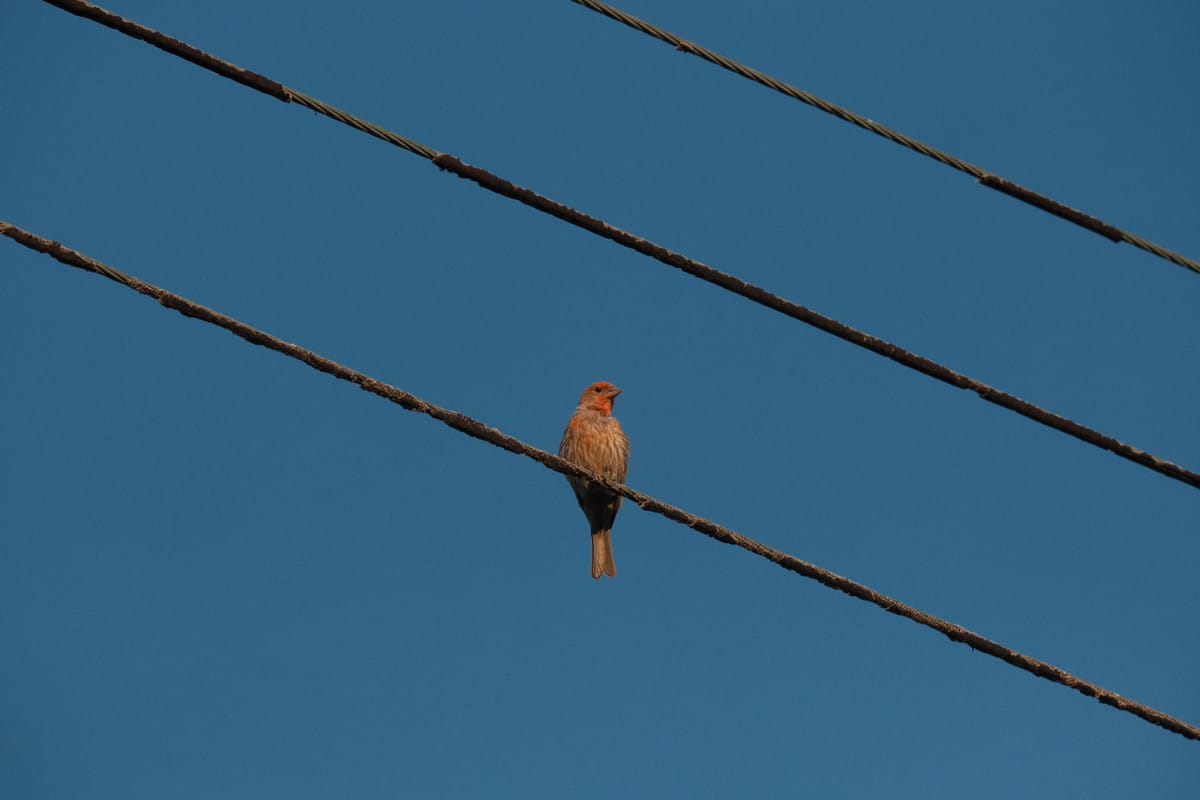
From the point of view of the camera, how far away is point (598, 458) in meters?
14.4

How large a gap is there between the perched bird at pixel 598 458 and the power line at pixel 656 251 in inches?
301

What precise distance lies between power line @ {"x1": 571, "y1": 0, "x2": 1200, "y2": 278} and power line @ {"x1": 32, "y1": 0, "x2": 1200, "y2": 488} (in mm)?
907

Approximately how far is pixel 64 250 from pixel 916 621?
420 centimetres

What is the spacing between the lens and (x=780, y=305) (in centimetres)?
679

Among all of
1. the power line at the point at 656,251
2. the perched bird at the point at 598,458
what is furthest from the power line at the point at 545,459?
the perched bird at the point at 598,458

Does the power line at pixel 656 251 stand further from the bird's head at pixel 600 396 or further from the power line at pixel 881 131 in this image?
the bird's head at pixel 600 396

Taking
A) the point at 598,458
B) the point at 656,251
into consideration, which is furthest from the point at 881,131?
the point at 598,458

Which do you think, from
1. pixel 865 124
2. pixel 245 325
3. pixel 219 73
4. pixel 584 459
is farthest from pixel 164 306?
pixel 584 459

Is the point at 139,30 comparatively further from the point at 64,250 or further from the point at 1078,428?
the point at 1078,428

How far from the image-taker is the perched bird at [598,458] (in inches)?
567

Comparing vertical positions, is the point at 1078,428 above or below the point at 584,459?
below

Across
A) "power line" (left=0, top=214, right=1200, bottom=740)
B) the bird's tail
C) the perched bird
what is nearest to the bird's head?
the perched bird

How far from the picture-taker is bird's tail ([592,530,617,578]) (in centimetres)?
1468

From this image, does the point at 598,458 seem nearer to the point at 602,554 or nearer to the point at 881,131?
the point at 602,554
